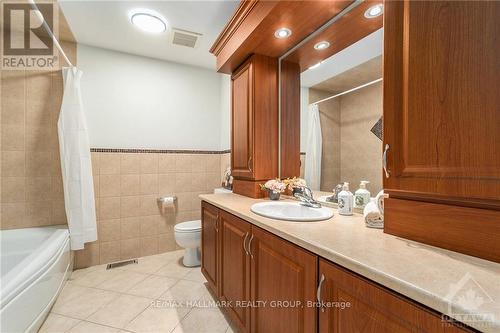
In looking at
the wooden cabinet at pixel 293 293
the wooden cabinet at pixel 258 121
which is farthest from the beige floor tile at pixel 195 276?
the wooden cabinet at pixel 258 121

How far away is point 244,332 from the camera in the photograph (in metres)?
1.29

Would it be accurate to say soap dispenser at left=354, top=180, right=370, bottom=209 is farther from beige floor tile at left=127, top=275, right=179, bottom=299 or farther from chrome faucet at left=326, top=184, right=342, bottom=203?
beige floor tile at left=127, top=275, right=179, bottom=299

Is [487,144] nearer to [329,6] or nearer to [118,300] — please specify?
[329,6]

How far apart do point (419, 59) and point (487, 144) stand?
0.35 m

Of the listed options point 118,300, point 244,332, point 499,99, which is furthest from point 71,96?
point 499,99

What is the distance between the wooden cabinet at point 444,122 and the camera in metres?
0.63

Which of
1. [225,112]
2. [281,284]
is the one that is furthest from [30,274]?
[225,112]

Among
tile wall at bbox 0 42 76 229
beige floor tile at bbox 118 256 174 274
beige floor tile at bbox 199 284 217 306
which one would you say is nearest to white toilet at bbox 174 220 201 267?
beige floor tile at bbox 118 256 174 274

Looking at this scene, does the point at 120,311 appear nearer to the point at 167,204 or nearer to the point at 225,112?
the point at 167,204

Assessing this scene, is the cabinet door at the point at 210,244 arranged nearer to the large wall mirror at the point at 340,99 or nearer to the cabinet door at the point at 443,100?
the large wall mirror at the point at 340,99

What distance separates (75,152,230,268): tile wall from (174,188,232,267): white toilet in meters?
0.47

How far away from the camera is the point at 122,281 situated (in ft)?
6.95

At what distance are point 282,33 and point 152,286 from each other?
2.37 meters

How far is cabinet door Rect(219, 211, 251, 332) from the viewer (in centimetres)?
127
